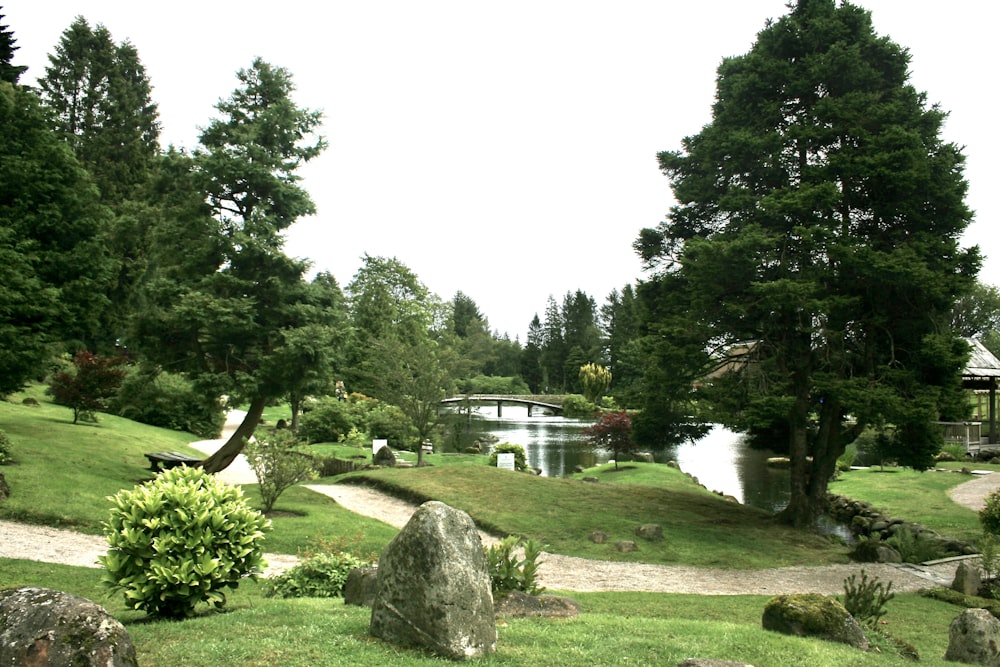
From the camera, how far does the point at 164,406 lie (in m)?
32.3

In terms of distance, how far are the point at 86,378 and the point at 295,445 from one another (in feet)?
40.3

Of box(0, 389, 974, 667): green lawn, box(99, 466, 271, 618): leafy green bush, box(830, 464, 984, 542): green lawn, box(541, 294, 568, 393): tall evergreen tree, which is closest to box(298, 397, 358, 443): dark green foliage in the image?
box(0, 389, 974, 667): green lawn

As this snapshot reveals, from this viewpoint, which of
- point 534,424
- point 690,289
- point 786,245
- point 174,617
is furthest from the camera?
point 534,424

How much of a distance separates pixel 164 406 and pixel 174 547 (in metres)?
28.6

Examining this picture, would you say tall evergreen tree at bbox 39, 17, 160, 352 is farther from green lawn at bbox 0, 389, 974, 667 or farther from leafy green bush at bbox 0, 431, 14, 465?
leafy green bush at bbox 0, 431, 14, 465

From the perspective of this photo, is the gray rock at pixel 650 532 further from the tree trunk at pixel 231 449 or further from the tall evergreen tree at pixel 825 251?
the tree trunk at pixel 231 449

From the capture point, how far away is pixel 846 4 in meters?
17.2

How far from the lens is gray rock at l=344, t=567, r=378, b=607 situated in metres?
7.59

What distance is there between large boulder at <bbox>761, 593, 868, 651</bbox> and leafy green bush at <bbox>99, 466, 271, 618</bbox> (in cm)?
579

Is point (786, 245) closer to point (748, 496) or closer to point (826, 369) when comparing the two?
point (826, 369)

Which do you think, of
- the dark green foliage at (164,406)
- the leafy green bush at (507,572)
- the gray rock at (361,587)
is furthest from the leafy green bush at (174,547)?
the dark green foliage at (164,406)

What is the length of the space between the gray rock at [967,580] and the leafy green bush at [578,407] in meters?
49.0

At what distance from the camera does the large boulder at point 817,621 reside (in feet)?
24.1

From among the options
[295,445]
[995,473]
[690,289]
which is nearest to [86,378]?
[295,445]
